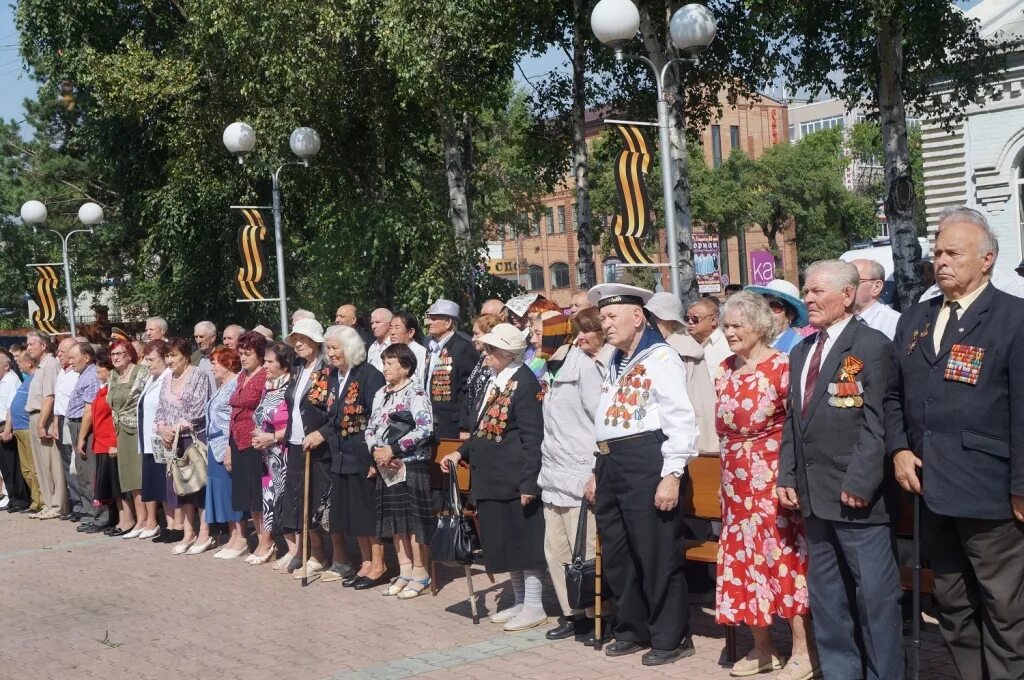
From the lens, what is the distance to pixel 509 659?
23.5ft

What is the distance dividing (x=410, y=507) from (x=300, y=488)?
5.07 feet

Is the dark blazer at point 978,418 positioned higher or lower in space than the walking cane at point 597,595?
higher

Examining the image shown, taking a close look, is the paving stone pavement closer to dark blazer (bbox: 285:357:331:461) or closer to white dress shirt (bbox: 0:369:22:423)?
dark blazer (bbox: 285:357:331:461)

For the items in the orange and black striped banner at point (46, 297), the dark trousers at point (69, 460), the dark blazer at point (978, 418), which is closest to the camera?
the dark blazer at point (978, 418)

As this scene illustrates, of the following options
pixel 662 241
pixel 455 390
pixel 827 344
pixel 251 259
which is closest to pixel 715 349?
pixel 455 390

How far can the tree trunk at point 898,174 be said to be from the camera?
16.6 meters

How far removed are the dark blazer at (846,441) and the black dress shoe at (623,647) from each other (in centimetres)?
164

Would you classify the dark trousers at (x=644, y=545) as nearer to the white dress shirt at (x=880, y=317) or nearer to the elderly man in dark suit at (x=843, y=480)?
the elderly man in dark suit at (x=843, y=480)

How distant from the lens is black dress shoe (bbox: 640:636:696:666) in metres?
6.76

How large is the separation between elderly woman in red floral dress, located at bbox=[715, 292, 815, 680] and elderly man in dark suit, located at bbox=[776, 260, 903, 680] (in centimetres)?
21

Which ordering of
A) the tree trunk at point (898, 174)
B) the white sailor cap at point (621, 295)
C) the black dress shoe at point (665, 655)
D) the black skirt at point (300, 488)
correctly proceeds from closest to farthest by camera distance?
the black dress shoe at point (665, 655) → the white sailor cap at point (621, 295) → the black skirt at point (300, 488) → the tree trunk at point (898, 174)

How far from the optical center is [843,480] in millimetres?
5703

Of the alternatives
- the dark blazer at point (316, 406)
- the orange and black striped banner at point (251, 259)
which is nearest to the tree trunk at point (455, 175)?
the orange and black striped banner at point (251, 259)

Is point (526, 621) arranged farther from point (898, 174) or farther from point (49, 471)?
point (898, 174)
